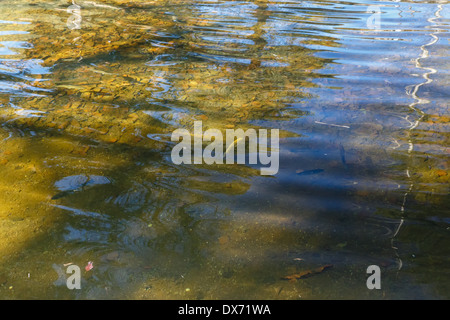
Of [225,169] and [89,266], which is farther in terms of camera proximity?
[225,169]

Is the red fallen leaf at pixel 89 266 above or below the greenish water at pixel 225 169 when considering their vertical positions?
below

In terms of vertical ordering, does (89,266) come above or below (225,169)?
below

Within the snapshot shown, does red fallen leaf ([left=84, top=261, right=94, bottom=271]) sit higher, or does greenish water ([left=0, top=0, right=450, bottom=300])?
greenish water ([left=0, top=0, right=450, bottom=300])

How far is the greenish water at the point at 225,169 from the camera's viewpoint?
2039 millimetres

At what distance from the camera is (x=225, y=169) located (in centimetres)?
282

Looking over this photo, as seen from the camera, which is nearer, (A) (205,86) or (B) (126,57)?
(A) (205,86)

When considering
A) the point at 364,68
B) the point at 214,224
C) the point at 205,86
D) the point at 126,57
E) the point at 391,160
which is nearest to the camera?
the point at 214,224

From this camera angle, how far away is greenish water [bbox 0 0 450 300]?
2039mm

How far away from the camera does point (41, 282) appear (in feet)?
6.48

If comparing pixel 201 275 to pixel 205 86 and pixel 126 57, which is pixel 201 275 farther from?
pixel 126 57

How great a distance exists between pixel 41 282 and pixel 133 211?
650mm

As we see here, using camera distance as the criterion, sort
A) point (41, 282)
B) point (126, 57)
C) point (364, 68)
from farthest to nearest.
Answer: point (126, 57)
point (364, 68)
point (41, 282)
